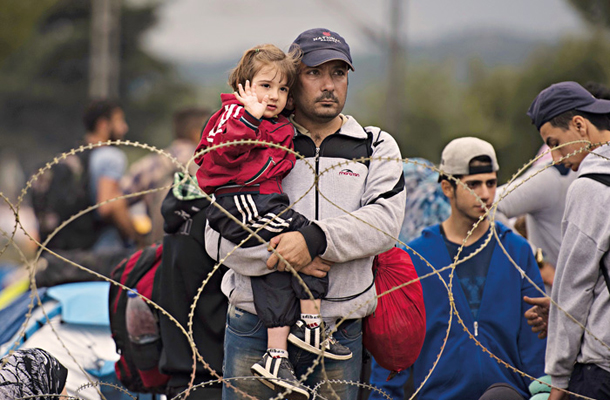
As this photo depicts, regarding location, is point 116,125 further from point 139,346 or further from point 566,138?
point 566,138

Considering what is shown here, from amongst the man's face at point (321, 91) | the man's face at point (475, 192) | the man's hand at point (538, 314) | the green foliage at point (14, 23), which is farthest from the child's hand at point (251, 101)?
the green foliage at point (14, 23)

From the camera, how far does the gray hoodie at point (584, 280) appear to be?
8.56 ft

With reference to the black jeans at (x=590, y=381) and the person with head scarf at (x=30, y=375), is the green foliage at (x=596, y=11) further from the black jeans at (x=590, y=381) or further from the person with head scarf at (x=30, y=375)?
the person with head scarf at (x=30, y=375)

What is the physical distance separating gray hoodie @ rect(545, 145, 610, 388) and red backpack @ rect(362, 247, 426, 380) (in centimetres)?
55

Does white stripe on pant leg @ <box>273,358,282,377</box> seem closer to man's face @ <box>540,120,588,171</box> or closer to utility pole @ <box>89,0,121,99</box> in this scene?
man's face @ <box>540,120,588,171</box>

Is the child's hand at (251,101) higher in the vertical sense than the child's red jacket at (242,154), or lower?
higher

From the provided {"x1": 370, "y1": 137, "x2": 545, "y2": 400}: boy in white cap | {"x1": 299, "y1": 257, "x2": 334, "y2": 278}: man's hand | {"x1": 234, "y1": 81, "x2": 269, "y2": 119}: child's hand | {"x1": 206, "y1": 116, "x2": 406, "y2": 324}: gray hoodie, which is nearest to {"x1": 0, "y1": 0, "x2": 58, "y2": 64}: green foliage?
{"x1": 370, "y1": 137, "x2": 545, "y2": 400}: boy in white cap

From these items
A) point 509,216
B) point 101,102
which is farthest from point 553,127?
point 101,102

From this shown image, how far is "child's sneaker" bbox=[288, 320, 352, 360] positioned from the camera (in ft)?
8.14

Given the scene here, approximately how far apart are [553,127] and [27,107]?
33.0 metres

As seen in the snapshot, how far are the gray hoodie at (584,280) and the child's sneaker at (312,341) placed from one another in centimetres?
89

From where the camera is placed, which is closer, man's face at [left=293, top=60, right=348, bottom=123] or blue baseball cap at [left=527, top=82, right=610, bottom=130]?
man's face at [left=293, top=60, right=348, bottom=123]

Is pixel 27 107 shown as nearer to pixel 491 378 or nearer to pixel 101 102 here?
pixel 101 102

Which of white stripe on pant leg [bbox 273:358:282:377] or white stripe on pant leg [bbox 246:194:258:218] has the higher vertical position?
white stripe on pant leg [bbox 246:194:258:218]
